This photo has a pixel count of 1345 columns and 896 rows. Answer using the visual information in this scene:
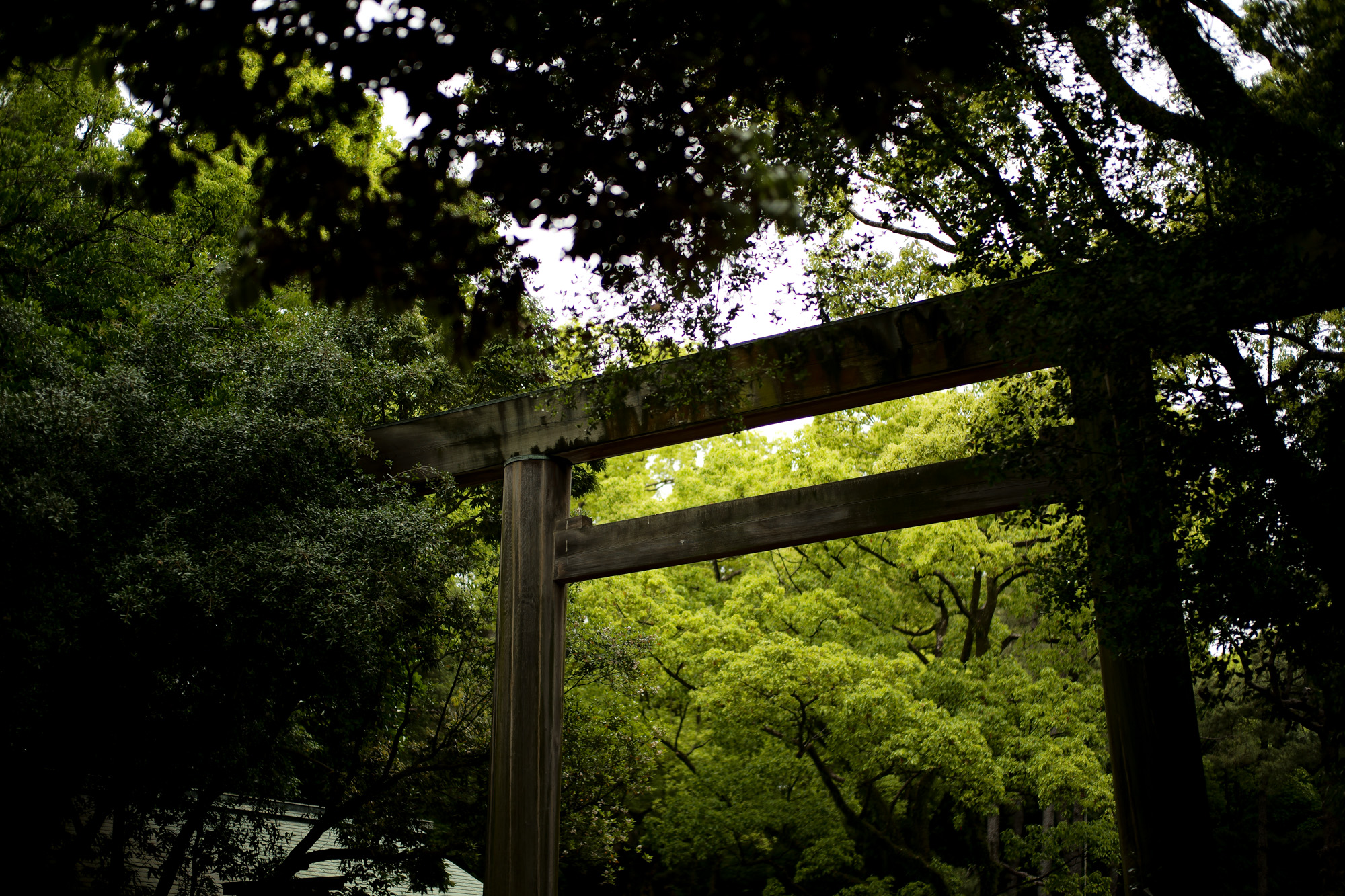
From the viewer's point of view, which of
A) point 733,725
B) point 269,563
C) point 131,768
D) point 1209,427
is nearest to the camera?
point 1209,427

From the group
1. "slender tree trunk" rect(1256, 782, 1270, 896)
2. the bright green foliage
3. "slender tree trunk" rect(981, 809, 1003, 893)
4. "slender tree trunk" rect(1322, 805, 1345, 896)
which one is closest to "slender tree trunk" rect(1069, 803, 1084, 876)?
the bright green foliage

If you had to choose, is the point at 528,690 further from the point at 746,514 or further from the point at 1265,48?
the point at 1265,48

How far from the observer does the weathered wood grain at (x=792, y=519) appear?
15.8 ft

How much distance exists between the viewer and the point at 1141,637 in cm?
364

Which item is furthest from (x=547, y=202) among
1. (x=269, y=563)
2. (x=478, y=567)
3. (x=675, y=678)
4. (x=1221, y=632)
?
(x=675, y=678)

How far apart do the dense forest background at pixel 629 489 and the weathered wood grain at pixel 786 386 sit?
0.20 m

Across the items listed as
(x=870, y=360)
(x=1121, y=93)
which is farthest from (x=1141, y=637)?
(x=1121, y=93)

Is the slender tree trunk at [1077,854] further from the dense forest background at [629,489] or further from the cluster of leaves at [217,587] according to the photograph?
the cluster of leaves at [217,587]

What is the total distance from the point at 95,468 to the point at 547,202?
162 inches

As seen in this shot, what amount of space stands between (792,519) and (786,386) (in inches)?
26.8

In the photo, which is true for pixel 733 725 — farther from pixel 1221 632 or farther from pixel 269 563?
pixel 1221 632

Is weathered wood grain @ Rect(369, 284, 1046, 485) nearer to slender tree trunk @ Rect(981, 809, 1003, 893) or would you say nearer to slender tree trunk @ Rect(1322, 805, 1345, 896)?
slender tree trunk @ Rect(981, 809, 1003, 893)

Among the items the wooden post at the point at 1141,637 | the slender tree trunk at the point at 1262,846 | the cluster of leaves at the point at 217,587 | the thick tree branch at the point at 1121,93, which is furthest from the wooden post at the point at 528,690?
the slender tree trunk at the point at 1262,846

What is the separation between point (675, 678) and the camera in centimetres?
1029
